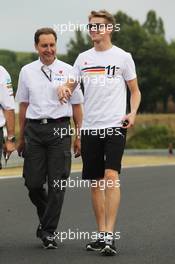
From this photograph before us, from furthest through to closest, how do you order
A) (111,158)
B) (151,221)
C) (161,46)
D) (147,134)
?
1. (161,46)
2. (147,134)
3. (151,221)
4. (111,158)

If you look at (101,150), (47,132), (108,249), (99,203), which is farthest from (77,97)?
(108,249)

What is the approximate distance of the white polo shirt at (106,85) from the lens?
700 centimetres

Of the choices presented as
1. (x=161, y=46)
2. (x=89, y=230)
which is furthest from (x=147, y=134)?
(x=89, y=230)

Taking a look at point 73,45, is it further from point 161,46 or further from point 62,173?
point 62,173

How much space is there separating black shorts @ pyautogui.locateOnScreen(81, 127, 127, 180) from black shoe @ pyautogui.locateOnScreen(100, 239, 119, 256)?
2.08 feet

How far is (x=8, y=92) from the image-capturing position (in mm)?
7176

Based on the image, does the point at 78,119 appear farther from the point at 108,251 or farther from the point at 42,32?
the point at 108,251

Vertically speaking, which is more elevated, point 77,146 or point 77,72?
point 77,72

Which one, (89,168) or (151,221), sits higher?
(89,168)

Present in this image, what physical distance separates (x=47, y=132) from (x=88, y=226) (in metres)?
1.96

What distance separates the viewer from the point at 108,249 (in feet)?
22.2

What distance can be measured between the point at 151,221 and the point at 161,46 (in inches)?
3457

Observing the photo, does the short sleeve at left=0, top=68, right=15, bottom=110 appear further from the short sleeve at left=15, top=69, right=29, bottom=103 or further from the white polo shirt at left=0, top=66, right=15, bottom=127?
the short sleeve at left=15, top=69, right=29, bottom=103

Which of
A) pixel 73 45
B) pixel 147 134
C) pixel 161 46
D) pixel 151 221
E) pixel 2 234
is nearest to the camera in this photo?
pixel 2 234
